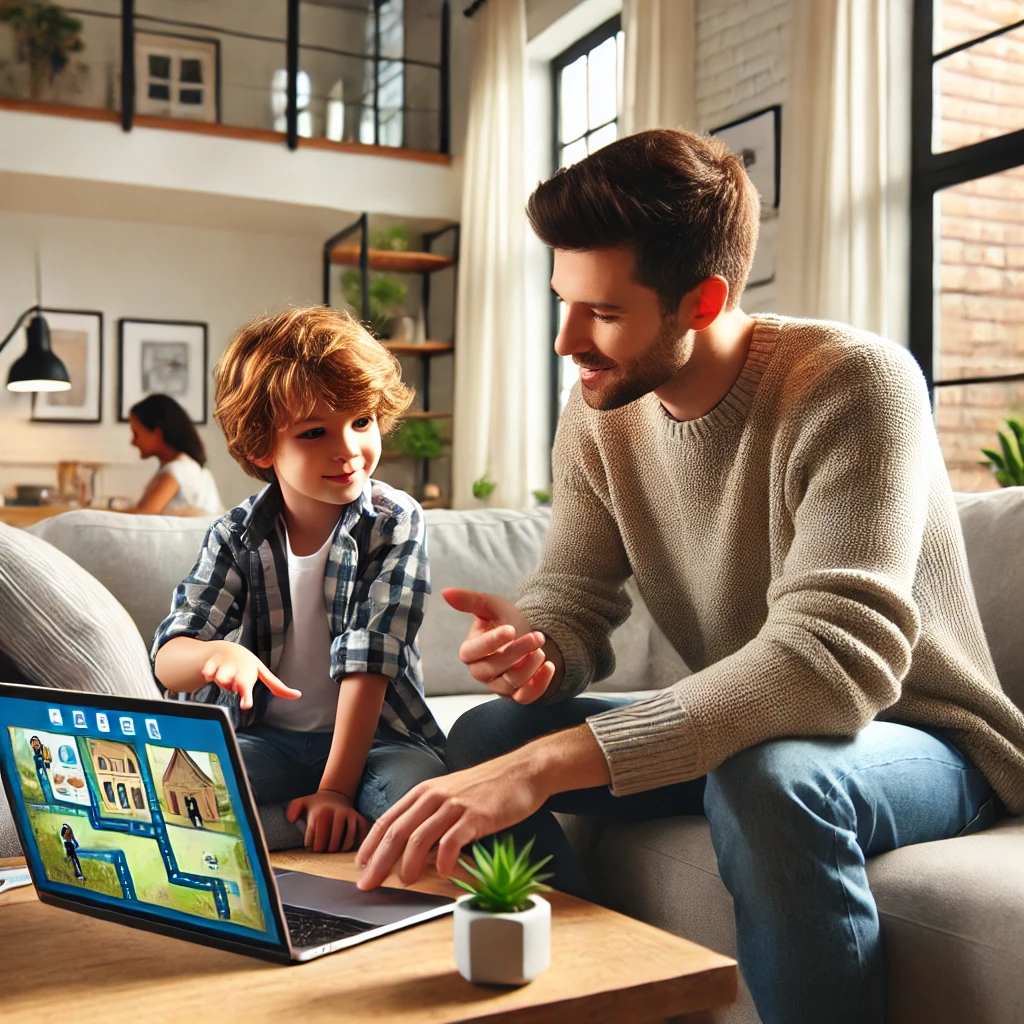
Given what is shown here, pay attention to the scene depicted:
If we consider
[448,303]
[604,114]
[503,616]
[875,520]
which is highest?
[604,114]

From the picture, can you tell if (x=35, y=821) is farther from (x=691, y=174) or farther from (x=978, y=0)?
(x=978, y=0)

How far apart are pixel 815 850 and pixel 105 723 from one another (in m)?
0.63

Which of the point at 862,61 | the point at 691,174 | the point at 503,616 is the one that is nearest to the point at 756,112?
the point at 862,61

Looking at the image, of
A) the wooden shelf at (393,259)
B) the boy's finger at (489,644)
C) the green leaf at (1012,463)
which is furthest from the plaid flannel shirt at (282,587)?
the wooden shelf at (393,259)

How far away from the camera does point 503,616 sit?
4.51 feet

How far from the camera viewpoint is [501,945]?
0.84 meters

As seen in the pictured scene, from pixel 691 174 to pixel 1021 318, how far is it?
2479 millimetres

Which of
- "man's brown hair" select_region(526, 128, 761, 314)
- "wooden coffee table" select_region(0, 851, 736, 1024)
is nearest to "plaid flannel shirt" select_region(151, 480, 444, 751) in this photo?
"man's brown hair" select_region(526, 128, 761, 314)

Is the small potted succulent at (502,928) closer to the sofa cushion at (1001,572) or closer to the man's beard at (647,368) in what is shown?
the man's beard at (647,368)

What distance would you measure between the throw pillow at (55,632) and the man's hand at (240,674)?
9.4 inches

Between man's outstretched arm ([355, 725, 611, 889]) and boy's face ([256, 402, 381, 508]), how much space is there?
545 millimetres

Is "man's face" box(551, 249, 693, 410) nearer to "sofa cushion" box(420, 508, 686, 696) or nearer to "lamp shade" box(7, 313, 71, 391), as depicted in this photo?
"sofa cushion" box(420, 508, 686, 696)

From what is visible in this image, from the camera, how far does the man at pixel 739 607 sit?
1.09m

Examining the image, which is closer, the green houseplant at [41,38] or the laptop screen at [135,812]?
the laptop screen at [135,812]
